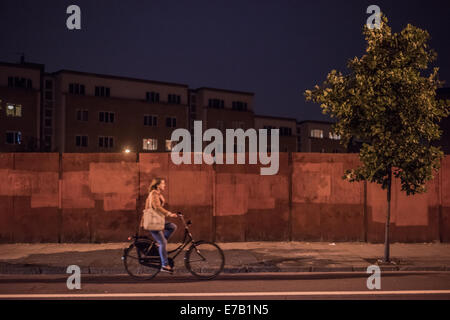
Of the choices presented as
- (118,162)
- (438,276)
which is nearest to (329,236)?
(438,276)

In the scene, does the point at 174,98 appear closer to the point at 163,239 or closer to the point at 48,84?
the point at 48,84

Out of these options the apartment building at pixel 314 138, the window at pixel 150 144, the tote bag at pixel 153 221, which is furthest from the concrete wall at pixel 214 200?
the apartment building at pixel 314 138

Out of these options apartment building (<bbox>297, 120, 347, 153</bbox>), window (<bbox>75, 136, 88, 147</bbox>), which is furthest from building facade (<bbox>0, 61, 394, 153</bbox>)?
apartment building (<bbox>297, 120, 347, 153</bbox>)

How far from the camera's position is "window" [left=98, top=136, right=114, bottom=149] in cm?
5381

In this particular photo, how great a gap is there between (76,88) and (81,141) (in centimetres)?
638

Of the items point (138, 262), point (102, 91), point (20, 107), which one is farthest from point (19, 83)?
point (138, 262)

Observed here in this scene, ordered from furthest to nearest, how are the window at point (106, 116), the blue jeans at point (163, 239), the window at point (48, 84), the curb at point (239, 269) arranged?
1. the window at point (106, 116)
2. the window at point (48, 84)
3. the curb at point (239, 269)
4. the blue jeans at point (163, 239)

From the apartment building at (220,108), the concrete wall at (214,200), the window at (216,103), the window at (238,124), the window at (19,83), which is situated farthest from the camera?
the window at (238,124)

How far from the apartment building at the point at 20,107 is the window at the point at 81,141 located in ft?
13.6

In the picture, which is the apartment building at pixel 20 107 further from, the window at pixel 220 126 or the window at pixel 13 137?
the window at pixel 220 126

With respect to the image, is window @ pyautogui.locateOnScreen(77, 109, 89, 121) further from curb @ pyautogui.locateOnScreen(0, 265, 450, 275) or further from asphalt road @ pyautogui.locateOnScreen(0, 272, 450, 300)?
asphalt road @ pyautogui.locateOnScreen(0, 272, 450, 300)

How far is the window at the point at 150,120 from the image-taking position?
57.6 m

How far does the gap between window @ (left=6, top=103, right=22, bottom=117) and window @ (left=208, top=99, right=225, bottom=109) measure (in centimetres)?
2544

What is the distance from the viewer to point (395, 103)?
9797mm
